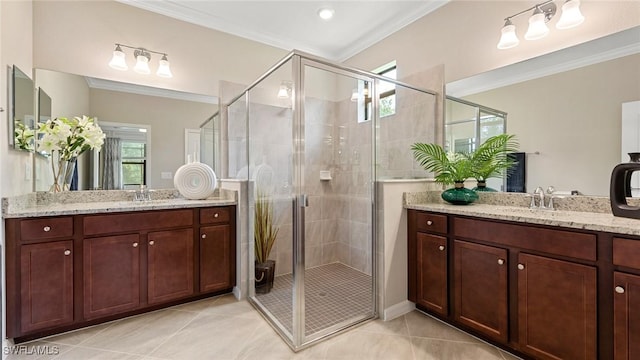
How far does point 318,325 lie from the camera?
2.04 meters

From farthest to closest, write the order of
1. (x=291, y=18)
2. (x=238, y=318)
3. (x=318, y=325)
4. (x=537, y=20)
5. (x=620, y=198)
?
(x=291, y=18) → (x=238, y=318) → (x=318, y=325) → (x=537, y=20) → (x=620, y=198)

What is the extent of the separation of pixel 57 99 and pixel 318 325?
2.76 metres

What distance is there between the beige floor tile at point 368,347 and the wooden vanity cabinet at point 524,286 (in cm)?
45

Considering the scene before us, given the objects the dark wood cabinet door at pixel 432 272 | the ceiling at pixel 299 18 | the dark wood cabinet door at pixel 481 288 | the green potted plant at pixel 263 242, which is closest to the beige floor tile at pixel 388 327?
the dark wood cabinet door at pixel 432 272

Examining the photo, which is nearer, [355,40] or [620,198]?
[620,198]

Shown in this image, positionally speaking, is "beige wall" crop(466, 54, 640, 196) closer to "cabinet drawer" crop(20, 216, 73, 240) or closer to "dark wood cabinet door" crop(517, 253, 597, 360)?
"dark wood cabinet door" crop(517, 253, 597, 360)

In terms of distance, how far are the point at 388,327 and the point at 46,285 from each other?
237 centimetres

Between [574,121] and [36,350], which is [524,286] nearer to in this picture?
[574,121]

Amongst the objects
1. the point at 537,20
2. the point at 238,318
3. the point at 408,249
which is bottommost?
the point at 238,318

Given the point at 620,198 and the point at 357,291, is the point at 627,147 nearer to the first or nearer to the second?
the point at 620,198

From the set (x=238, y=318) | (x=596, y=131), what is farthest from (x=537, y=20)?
(x=238, y=318)

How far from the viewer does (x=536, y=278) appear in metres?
1.55

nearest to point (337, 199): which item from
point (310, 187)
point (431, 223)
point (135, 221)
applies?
point (310, 187)

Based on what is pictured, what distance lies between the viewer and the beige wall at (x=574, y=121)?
1.70 meters
